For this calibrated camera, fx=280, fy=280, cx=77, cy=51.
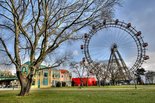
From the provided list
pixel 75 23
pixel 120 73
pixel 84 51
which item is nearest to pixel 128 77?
pixel 120 73

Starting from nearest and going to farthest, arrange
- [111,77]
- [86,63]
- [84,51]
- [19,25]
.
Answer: [19,25], [84,51], [86,63], [111,77]

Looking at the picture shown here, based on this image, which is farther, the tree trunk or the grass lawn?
the tree trunk

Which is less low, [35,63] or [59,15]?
[59,15]

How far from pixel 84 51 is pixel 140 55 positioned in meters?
12.9

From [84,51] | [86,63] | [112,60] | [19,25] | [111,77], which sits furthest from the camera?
[111,77]

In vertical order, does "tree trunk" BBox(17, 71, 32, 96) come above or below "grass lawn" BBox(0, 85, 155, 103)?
above

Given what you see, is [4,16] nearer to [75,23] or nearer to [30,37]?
[30,37]

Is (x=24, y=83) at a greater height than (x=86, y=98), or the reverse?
(x=24, y=83)

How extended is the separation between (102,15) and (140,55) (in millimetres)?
42639

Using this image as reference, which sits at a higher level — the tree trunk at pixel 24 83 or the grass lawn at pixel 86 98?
the tree trunk at pixel 24 83

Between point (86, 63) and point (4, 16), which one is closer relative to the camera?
point (4, 16)

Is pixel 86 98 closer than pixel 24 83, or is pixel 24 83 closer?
pixel 86 98

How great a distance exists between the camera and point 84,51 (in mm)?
64062

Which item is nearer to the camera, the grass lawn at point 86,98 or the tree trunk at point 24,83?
the grass lawn at point 86,98
